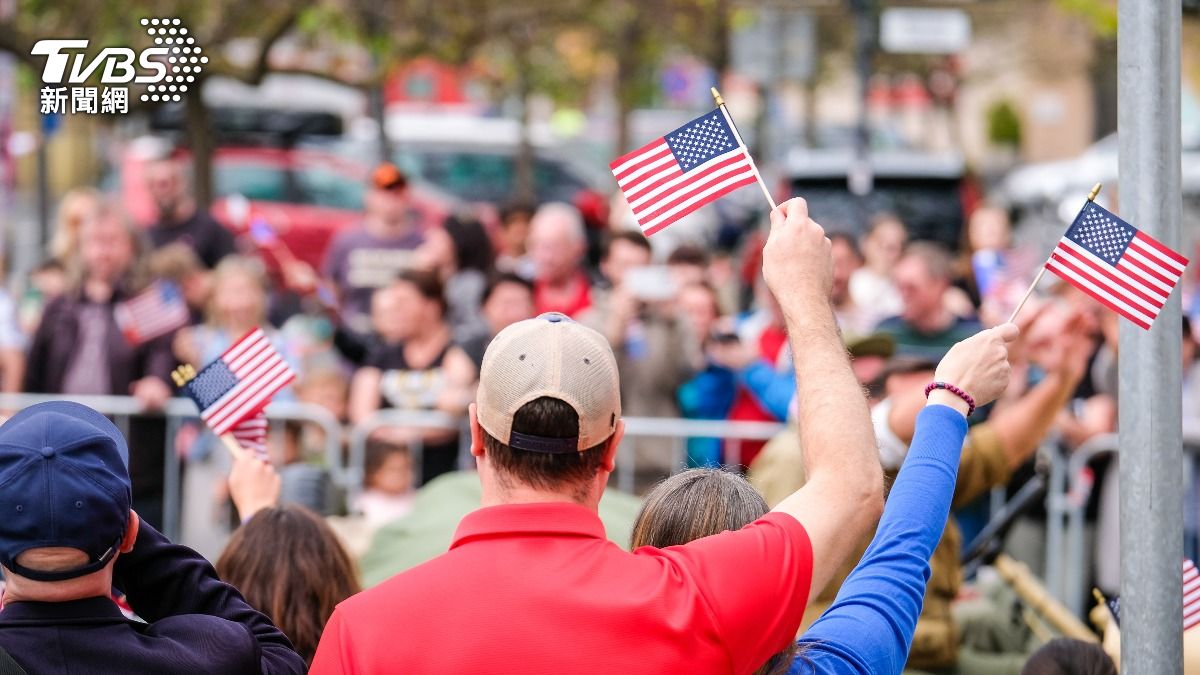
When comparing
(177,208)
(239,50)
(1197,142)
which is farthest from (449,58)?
(1197,142)

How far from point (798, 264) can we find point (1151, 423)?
0.86m

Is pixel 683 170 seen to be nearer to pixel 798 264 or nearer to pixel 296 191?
pixel 798 264

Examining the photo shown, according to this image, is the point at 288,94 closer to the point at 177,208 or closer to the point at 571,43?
the point at 571,43

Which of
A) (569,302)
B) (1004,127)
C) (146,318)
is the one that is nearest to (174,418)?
(146,318)

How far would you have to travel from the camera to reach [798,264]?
2971 mm

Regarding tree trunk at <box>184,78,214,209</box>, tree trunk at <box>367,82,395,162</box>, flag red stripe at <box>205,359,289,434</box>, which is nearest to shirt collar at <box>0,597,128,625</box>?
flag red stripe at <box>205,359,289,434</box>

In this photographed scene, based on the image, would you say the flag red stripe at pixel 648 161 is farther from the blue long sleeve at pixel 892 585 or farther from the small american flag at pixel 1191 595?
the small american flag at pixel 1191 595

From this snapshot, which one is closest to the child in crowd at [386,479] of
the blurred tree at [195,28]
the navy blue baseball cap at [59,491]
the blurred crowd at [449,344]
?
the blurred crowd at [449,344]

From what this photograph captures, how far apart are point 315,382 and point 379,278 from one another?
2.03 m

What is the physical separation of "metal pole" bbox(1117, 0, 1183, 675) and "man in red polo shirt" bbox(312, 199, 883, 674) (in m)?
0.78

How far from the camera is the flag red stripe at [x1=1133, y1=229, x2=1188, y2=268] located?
3.36 metres

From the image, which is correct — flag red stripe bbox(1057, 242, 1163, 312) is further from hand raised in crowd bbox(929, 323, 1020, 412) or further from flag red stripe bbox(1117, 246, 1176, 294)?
hand raised in crowd bbox(929, 323, 1020, 412)

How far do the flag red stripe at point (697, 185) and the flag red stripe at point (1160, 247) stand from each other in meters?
0.83

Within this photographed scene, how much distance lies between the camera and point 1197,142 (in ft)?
99.0
